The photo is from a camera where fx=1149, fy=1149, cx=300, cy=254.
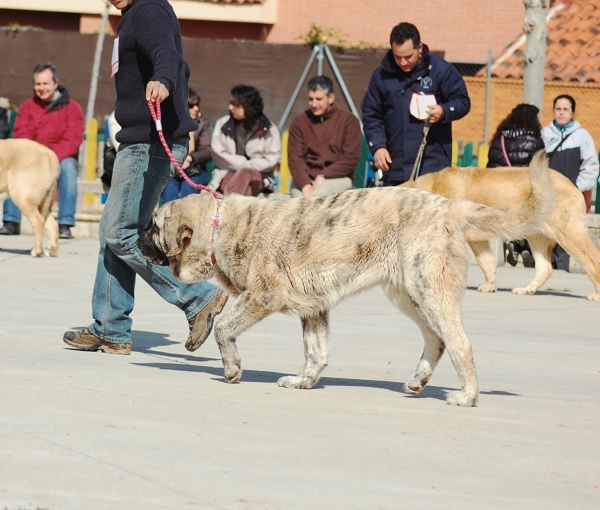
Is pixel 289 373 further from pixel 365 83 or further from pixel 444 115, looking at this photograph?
pixel 365 83

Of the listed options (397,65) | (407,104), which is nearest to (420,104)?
(407,104)

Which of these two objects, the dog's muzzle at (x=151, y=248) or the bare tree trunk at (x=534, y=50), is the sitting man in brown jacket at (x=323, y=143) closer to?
the bare tree trunk at (x=534, y=50)

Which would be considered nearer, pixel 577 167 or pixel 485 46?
pixel 577 167

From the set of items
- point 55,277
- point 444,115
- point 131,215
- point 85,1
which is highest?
point 85,1

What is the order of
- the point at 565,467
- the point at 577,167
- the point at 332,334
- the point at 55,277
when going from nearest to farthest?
the point at 565,467 < the point at 332,334 < the point at 55,277 < the point at 577,167

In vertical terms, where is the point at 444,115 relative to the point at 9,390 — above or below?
above

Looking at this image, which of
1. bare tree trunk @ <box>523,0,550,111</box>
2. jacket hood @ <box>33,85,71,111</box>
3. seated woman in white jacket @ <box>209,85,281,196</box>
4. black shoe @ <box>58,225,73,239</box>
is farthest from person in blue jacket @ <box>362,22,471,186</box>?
black shoe @ <box>58,225,73,239</box>

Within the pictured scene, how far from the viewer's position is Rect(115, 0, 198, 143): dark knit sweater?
6.77 metres

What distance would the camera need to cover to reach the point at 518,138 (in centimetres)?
1300

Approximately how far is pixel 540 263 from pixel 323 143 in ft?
8.90

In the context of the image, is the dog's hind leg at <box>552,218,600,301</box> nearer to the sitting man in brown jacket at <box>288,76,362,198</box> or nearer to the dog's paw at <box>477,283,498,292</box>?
the dog's paw at <box>477,283,498,292</box>

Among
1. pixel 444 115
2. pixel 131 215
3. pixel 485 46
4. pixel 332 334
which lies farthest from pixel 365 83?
pixel 131 215

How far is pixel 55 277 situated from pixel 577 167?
251 inches

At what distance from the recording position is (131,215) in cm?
693
